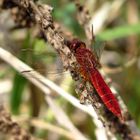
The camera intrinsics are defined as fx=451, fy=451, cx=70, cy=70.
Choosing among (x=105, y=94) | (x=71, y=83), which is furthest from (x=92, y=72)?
(x=71, y=83)

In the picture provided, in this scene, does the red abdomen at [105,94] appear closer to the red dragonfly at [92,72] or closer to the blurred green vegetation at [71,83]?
the red dragonfly at [92,72]

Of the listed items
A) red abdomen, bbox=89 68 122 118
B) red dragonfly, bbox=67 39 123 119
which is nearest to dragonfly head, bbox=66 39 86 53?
red dragonfly, bbox=67 39 123 119

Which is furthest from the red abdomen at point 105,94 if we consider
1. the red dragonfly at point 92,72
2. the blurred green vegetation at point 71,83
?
the blurred green vegetation at point 71,83

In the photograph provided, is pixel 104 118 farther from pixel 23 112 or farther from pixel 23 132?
pixel 23 112

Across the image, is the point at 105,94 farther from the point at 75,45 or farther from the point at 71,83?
the point at 71,83

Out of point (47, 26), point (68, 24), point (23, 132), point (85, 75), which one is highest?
point (68, 24)

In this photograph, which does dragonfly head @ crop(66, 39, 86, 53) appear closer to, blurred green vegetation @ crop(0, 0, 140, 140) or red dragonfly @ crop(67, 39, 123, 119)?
red dragonfly @ crop(67, 39, 123, 119)

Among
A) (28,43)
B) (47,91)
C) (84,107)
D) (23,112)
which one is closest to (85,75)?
(84,107)
